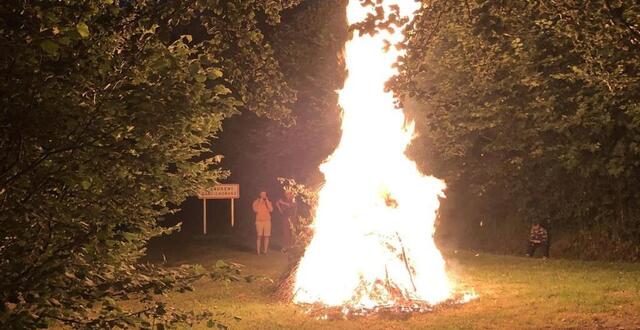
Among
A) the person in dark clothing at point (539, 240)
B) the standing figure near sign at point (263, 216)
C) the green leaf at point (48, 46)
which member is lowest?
the person in dark clothing at point (539, 240)

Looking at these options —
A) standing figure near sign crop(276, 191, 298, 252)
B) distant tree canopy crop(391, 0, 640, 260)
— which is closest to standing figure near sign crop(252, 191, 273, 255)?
standing figure near sign crop(276, 191, 298, 252)

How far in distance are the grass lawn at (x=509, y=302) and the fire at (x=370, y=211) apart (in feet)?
2.78

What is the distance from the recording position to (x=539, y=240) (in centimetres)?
1859

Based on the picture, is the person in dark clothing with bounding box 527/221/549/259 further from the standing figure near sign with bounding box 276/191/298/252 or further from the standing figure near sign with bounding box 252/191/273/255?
the standing figure near sign with bounding box 252/191/273/255

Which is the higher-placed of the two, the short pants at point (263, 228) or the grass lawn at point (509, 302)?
the short pants at point (263, 228)

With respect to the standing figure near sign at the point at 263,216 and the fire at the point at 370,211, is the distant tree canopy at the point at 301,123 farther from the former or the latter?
the fire at the point at 370,211

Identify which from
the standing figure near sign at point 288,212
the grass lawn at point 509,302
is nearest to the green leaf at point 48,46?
the grass lawn at point 509,302

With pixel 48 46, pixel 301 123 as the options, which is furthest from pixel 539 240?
pixel 48 46

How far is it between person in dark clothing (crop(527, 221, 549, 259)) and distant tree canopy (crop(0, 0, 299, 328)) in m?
15.4

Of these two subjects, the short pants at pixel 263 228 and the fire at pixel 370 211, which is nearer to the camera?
the fire at pixel 370 211

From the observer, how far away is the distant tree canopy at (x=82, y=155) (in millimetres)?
3904

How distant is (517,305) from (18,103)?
8.87m

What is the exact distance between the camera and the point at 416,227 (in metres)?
12.4

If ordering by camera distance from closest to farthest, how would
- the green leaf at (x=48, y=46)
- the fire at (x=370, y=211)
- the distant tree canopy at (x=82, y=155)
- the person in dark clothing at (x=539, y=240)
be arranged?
the green leaf at (x=48, y=46)
the distant tree canopy at (x=82, y=155)
the fire at (x=370, y=211)
the person in dark clothing at (x=539, y=240)
